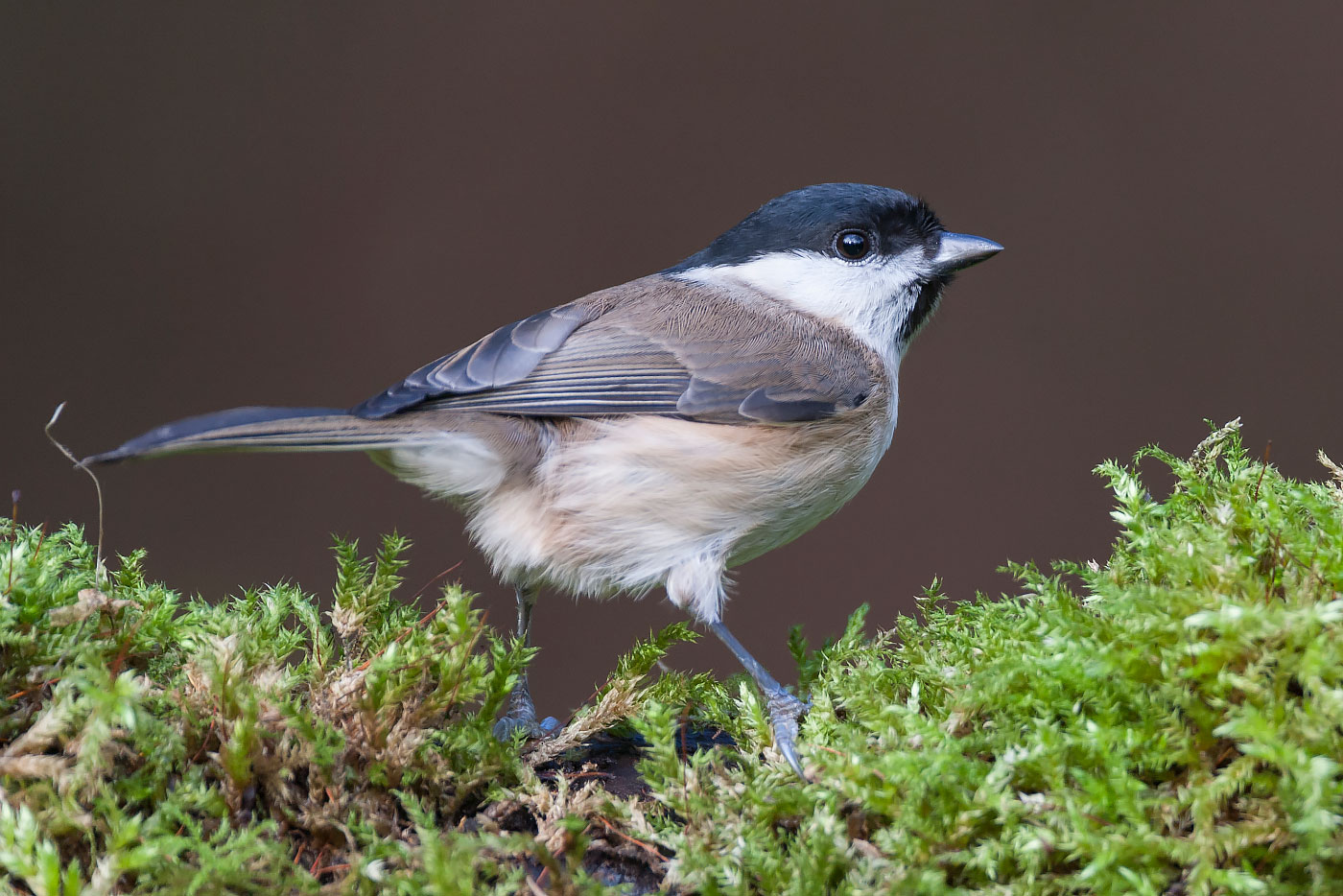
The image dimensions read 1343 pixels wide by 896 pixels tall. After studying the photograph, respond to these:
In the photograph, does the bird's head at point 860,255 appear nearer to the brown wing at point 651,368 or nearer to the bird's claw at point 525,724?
the brown wing at point 651,368

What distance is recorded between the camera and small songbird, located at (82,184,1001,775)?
Answer: 127cm

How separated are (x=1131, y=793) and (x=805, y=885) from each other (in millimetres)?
235

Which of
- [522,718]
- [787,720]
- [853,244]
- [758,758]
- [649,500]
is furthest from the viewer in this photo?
[853,244]

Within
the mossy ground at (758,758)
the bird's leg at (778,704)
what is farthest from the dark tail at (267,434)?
the bird's leg at (778,704)

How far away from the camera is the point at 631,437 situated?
1.30 meters

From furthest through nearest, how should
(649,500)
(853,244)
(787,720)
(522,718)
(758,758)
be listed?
(853,244)
(522,718)
(649,500)
(787,720)
(758,758)

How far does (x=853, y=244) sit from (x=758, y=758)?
0.94 meters

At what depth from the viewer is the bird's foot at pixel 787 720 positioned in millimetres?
893

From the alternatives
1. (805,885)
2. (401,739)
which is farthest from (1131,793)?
(401,739)

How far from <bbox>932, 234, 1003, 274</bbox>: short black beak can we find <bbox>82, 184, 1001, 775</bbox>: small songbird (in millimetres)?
220

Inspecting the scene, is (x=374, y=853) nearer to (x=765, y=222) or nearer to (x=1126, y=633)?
(x=1126, y=633)

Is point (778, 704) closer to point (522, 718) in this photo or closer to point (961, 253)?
point (522, 718)

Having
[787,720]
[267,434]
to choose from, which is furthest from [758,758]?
[267,434]

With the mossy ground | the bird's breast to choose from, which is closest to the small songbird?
the bird's breast
